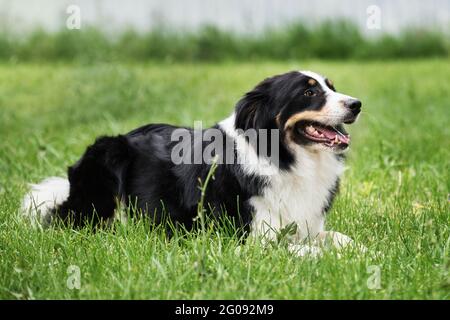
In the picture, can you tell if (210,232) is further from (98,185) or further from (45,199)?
(45,199)

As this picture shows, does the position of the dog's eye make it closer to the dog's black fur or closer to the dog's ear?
the dog's black fur

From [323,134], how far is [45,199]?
6.58 ft

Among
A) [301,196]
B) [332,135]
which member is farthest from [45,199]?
[332,135]

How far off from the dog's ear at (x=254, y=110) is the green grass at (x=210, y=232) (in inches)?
28.2

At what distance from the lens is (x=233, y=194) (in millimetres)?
4309

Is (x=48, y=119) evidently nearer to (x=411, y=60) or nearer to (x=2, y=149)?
(x=2, y=149)

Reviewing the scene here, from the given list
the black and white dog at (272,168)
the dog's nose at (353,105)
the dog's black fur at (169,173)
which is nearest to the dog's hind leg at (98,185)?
the dog's black fur at (169,173)

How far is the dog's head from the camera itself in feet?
13.8

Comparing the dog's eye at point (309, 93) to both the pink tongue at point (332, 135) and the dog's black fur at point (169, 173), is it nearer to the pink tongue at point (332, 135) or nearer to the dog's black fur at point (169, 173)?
the dog's black fur at point (169, 173)

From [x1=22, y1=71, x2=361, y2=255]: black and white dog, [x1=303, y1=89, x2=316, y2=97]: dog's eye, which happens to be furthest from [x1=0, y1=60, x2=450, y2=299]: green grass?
[x1=303, y1=89, x2=316, y2=97]: dog's eye

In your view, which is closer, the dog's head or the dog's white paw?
the dog's white paw

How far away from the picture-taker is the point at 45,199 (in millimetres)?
4980

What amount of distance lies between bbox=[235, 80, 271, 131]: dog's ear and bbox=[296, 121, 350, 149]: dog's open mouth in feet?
0.72

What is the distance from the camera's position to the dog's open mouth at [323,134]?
14.0 feet
